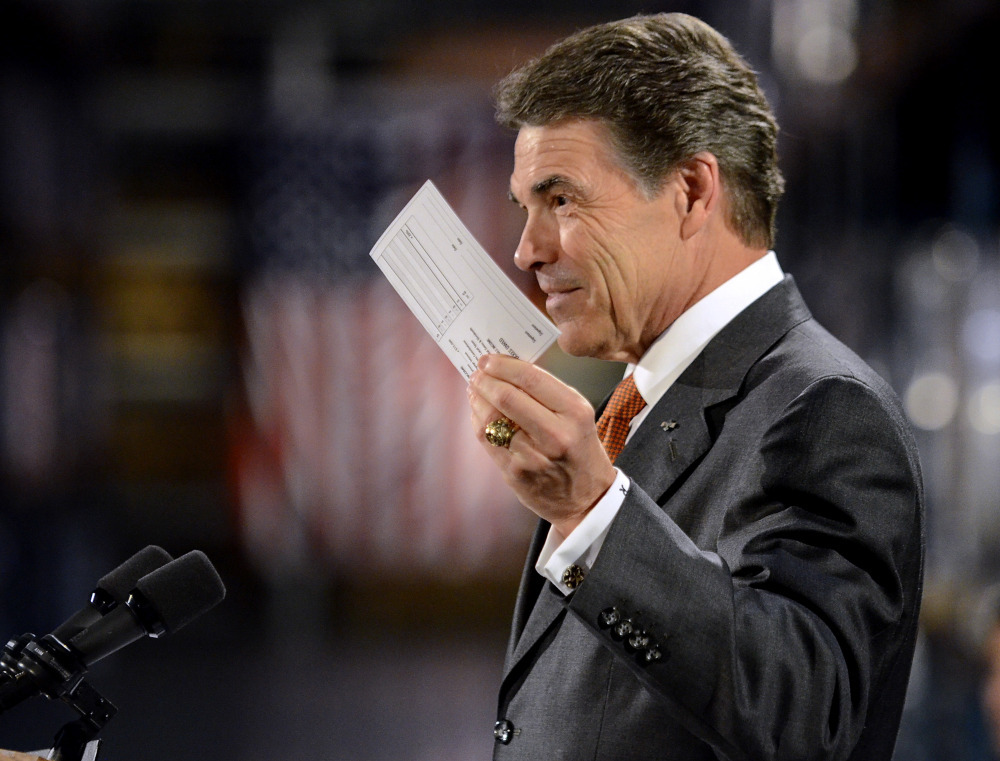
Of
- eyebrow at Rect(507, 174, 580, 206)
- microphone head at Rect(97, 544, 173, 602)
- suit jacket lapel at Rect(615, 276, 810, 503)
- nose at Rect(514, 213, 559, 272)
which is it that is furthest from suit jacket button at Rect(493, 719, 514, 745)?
eyebrow at Rect(507, 174, 580, 206)

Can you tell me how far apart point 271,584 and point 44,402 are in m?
1.69

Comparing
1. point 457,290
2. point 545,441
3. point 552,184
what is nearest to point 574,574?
point 545,441

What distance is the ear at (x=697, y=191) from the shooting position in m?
1.38

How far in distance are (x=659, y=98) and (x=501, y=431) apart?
0.59m

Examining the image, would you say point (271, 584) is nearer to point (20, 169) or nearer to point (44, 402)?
point (44, 402)

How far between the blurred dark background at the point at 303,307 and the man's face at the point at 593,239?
400 cm

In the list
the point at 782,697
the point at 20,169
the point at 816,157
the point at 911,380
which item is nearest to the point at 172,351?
the point at 20,169

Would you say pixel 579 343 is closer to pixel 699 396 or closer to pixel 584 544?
pixel 699 396

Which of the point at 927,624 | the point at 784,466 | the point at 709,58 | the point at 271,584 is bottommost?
the point at 271,584

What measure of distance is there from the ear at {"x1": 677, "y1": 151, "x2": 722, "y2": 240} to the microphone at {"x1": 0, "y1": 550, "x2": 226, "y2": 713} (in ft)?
2.42

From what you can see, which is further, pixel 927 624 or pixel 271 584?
pixel 271 584

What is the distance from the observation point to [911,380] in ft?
19.7

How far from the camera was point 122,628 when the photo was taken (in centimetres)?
111

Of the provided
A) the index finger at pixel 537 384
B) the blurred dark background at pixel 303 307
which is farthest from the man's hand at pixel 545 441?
the blurred dark background at pixel 303 307
